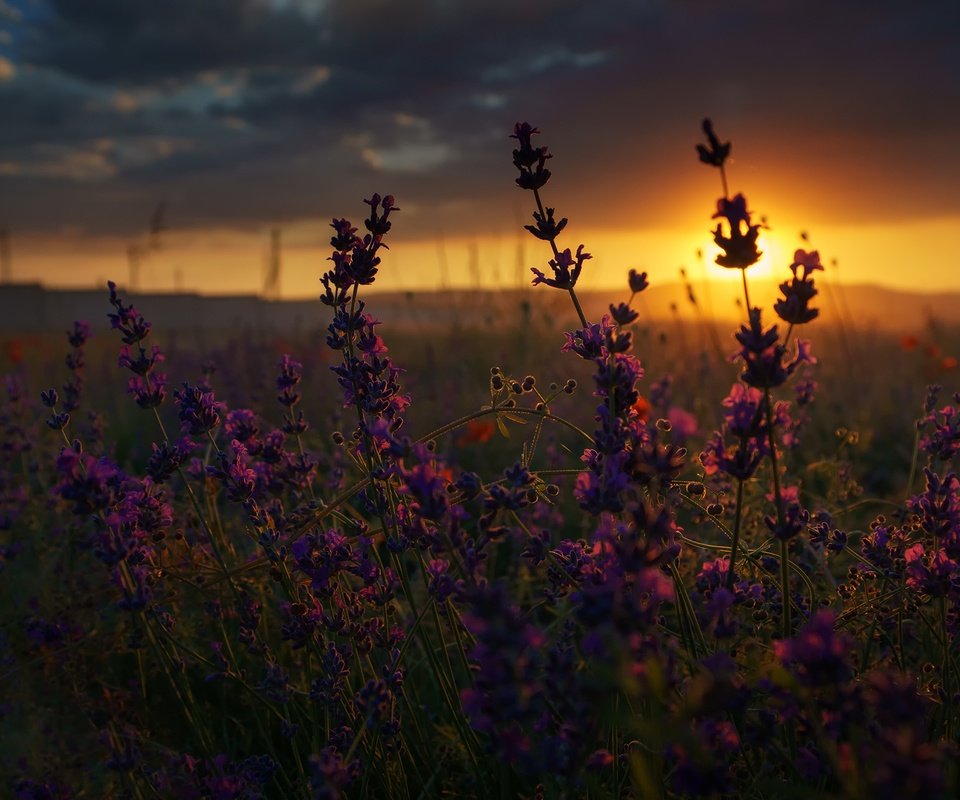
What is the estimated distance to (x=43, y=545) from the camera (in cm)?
337

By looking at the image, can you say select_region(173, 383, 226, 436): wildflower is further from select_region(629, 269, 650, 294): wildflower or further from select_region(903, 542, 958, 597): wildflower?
select_region(903, 542, 958, 597): wildflower

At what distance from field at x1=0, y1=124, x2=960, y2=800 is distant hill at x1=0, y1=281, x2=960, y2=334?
1.49 feet

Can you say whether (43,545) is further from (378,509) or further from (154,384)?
(378,509)

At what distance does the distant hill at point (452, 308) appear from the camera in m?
7.49

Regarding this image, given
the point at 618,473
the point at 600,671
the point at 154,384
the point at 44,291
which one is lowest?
the point at 600,671

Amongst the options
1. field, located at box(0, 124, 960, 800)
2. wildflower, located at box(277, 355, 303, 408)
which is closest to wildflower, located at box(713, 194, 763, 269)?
field, located at box(0, 124, 960, 800)

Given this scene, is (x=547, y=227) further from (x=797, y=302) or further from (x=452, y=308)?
(x=452, y=308)

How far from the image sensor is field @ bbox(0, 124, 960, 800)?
120 centimetres

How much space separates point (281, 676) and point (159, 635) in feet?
1.74

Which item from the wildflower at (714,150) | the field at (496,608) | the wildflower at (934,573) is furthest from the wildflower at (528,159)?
the wildflower at (934,573)

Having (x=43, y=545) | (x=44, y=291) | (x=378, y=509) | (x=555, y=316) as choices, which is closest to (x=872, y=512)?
(x=378, y=509)

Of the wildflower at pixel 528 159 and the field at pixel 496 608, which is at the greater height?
the wildflower at pixel 528 159

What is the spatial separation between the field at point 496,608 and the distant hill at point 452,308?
0.45 m

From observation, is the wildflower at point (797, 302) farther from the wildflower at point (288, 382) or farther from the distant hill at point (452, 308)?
the wildflower at point (288, 382)
